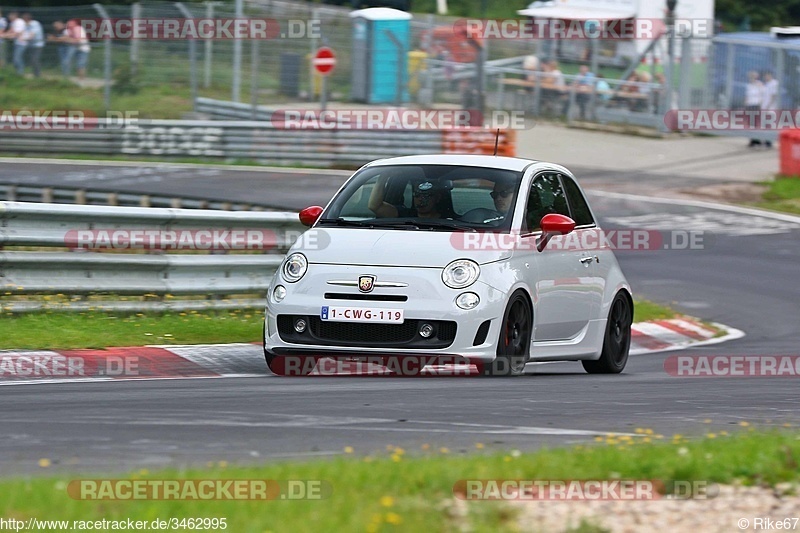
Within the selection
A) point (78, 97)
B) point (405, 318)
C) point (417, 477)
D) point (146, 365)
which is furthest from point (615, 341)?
point (78, 97)

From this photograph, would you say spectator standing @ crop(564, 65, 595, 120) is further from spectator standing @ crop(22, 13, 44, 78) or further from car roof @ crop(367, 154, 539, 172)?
car roof @ crop(367, 154, 539, 172)

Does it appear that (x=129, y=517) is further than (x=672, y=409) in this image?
No

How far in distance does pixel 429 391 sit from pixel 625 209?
16589 millimetres

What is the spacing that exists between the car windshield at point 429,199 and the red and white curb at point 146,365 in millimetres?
1014

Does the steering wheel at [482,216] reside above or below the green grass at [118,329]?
above

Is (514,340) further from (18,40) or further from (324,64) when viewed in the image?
(18,40)

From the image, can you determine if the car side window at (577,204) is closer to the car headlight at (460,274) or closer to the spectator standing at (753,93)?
the car headlight at (460,274)

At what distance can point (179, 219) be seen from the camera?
12.4m

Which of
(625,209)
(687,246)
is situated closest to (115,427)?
(687,246)

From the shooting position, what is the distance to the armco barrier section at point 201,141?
2988 centimetres

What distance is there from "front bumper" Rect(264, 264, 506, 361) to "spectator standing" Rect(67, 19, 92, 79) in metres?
22.4

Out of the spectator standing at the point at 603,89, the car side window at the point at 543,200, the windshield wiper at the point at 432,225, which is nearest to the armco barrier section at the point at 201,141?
the spectator standing at the point at 603,89

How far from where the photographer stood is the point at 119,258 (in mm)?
11875

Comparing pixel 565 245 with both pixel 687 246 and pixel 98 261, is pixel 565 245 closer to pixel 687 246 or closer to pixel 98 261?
pixel 98 261
